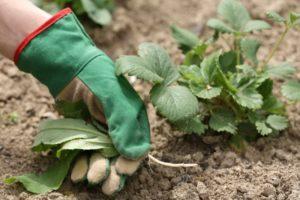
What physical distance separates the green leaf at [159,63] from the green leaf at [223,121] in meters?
0.23

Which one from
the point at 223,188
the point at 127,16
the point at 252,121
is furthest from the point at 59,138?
the point at 127,16

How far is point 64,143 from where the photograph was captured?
197 cm

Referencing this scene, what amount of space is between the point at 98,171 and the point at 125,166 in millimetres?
94

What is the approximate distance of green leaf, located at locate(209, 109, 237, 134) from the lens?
2131 millimetres

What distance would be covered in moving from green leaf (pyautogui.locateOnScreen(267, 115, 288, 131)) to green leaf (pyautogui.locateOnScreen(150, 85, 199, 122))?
0.37 metres

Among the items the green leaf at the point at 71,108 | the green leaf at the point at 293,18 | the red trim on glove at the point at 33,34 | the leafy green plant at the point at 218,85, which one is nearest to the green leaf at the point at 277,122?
the leafy green plant at the point at 218,85

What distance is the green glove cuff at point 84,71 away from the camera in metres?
1.90

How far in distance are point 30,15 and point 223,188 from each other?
93cm

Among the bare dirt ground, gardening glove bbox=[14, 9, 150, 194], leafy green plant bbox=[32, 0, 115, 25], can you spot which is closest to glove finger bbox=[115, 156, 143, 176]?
gardening glove bbox=[14, 9, 150, 194]

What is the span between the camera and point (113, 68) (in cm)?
200

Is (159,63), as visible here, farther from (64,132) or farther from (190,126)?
(64,132)

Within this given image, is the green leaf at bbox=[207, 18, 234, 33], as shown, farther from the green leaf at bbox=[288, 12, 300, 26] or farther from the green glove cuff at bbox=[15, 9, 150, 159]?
the green glove cuff at bbox=[15, 9, 150, 159]

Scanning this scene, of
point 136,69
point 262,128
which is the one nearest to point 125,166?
point 136,69

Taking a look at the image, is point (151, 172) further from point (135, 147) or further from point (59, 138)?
point (59, 138)
